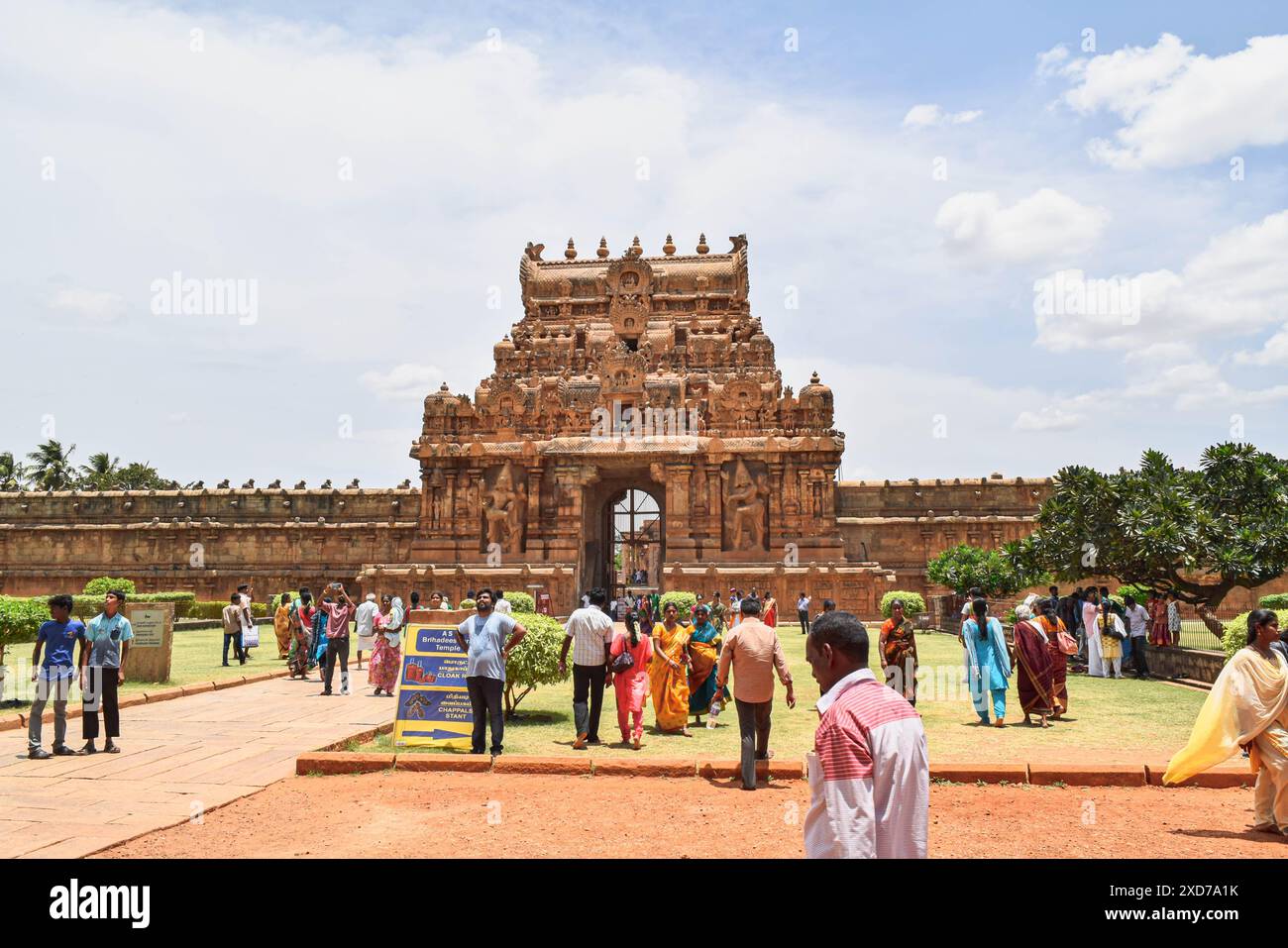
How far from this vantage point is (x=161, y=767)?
28.3 ft


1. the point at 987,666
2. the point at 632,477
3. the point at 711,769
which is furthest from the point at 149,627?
the point at 632,477

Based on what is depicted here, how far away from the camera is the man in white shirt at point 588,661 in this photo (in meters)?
9.59

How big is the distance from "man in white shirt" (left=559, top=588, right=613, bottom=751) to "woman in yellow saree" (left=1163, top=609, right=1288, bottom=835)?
5.26 m

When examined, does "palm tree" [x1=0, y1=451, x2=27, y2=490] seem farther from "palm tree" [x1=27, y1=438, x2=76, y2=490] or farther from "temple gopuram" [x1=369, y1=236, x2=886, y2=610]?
"temple gopuram" [x1=369, y1=236, x2=886, y2=610]

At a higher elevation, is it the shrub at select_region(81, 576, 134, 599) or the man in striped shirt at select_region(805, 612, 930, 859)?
the man in striped shirt at select_region(805, 612, 930, 859)

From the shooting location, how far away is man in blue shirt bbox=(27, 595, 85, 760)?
9.06 m

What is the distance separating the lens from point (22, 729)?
1070 centimetres

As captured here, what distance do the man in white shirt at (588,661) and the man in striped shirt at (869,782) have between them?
21.0 ft

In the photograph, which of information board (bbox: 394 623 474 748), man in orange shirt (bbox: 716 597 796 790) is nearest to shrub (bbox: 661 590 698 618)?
information board (bbox: 394 623 474 748)

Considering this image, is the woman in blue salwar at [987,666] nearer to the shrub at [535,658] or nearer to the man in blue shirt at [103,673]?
the shrub at [535,658]

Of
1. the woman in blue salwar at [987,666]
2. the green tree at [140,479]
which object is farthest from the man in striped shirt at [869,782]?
the green tree at [140,479]

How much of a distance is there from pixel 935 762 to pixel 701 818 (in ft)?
8.86

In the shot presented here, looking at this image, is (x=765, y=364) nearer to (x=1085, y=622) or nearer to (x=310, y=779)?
(x=1085, y=622)
